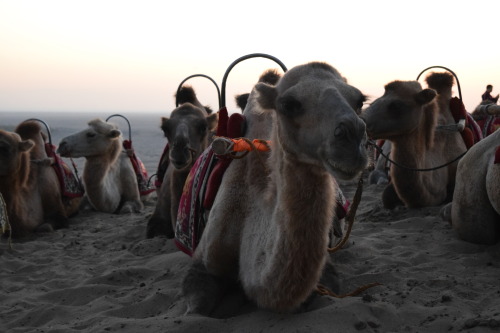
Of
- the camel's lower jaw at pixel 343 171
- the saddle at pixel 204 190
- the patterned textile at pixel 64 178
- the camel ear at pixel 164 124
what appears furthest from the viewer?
the patterned textile at pixel 64 178

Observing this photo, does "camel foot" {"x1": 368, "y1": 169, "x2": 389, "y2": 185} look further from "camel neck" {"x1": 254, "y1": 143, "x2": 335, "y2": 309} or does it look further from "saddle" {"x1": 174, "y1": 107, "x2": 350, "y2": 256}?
"camel neck" {"x1": 254, "y1": 143, "x2": 335, "y2": 309}

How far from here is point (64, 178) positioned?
768 centimetres

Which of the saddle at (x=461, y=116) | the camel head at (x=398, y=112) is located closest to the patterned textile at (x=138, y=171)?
the camel head at (x=398, y=112)

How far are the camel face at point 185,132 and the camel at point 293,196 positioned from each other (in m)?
1.88

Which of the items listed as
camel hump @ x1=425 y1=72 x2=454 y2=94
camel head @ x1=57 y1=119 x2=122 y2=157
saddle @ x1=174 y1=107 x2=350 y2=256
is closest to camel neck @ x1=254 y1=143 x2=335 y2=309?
saddle @ x1=174 y1=107 x2=350 y2=256

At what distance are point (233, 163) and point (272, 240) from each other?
0.84 metres

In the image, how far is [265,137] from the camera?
376 centimetres

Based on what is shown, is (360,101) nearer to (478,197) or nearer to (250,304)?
(250,304)

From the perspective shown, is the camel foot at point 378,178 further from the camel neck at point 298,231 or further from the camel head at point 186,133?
the camel neck at point 298,231

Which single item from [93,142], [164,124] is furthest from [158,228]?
[93,142]

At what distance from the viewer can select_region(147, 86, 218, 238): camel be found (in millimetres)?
5212

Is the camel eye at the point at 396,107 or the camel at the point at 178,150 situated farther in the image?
the camel eye at the point at 396,107

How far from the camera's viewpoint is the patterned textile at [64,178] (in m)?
7.65

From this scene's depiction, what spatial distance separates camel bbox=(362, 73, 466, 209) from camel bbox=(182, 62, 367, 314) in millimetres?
2906
